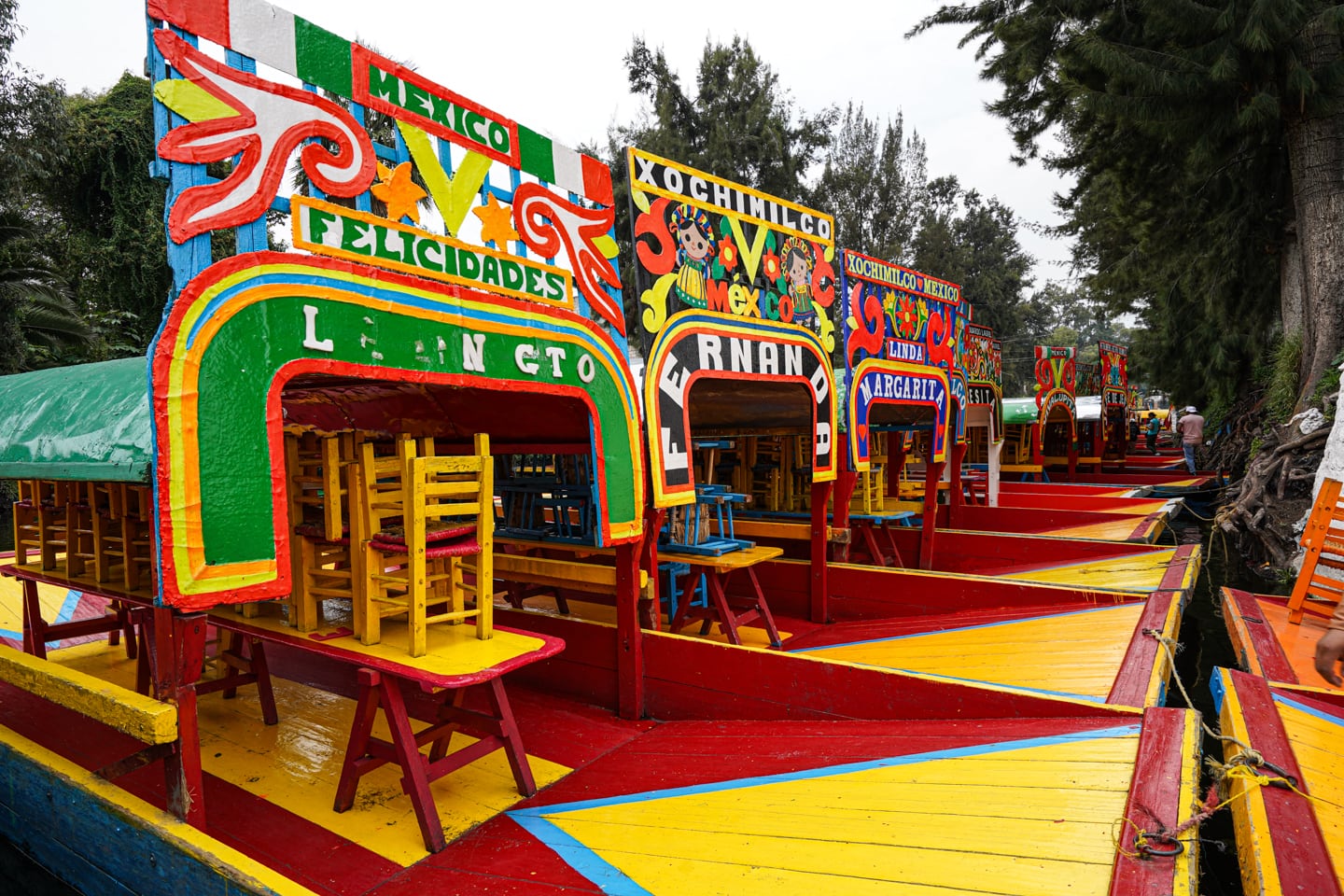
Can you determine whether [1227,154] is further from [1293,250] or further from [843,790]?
[843,790]

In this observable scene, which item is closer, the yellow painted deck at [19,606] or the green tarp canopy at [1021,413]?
the yellow painted deck at [19,606]

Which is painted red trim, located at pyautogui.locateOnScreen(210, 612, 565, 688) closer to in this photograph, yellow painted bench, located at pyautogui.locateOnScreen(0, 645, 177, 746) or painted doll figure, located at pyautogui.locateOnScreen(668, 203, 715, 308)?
yellow painted bench, located at pyautogui.locateOnScreen(0, 645, 177, 746)

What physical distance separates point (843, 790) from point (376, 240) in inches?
125

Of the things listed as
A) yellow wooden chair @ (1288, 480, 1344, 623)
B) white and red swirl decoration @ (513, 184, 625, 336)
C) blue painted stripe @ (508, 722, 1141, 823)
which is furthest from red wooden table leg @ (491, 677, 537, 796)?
yellow wooden chair @ (1288, 480, 1344, 623)

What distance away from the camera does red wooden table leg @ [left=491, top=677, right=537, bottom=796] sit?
3.47 meters

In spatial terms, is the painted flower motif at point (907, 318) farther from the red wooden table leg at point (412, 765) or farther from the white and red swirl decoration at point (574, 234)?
the red wooden table leg at point (412, 765)

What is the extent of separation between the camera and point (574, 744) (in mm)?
4348

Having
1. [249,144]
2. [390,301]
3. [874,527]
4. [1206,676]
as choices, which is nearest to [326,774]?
[390,301]

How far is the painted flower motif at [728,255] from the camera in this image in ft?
17.2

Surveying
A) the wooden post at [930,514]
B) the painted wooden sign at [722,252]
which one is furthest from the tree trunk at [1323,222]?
the painted wooden sign at [722,252]

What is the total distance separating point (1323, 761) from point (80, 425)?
566 cm

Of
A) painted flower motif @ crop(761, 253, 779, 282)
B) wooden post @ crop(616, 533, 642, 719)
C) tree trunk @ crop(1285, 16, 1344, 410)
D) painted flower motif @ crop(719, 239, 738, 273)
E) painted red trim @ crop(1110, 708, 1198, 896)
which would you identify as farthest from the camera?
tree trunk @ crop(1285, 16, 1344, 410)

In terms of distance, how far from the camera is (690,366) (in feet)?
16.3

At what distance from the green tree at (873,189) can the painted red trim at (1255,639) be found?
27842 mm
